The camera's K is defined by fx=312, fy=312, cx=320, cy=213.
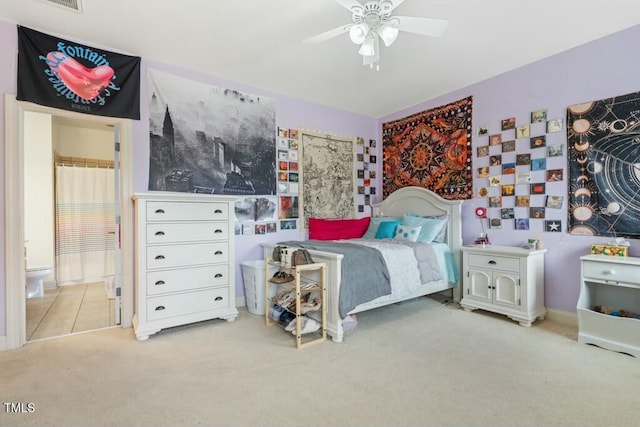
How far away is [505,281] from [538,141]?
1.46 metres

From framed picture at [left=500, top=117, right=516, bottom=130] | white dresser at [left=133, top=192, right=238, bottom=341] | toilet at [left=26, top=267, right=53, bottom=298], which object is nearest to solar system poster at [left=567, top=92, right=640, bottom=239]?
framed picture at [left=500, top=117, right=516, bottom=130]

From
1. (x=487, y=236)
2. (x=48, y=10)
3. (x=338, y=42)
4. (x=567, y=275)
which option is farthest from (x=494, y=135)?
(x=48, y=10)

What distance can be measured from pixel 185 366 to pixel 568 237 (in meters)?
3.52

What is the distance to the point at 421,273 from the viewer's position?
326cm

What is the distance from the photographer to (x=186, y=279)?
9.54ft

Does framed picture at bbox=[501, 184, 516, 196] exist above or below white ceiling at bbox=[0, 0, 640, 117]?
below

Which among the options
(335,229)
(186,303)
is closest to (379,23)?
(335,229)

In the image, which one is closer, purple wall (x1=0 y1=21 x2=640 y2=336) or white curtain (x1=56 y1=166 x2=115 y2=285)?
purple wall (x1=0 y1=21 x2=640 y2=336)

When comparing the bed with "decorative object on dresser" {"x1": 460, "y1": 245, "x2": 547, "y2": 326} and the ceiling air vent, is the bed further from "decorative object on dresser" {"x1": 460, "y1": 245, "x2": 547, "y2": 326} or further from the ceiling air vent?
the ceiling air vent

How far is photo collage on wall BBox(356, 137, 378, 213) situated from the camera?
475 centimetres

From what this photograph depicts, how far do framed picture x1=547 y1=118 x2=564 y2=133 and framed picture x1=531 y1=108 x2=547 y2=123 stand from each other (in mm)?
67

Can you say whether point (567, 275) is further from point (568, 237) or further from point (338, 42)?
point (338, 42)

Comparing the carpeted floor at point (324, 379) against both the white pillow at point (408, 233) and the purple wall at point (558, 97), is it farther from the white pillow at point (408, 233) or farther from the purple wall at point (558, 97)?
the white pillow at point (408, 233)

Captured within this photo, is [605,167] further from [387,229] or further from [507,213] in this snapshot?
[387,229]
